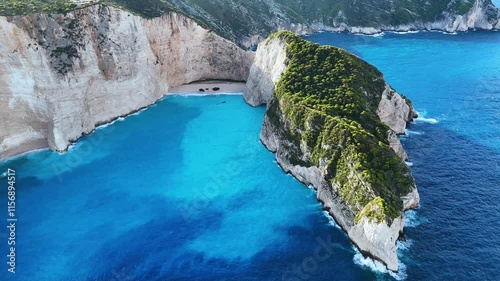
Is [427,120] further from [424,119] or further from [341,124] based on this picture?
[341,124]

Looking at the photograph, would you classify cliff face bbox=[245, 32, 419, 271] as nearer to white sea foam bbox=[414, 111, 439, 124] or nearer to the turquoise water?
white sea foam bbox=[414, 111, 439, 124]

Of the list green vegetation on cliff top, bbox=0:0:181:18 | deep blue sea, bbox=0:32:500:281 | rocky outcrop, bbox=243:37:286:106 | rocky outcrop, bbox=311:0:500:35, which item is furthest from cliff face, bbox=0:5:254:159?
rocky outcrop, bbox=311:0:500:35

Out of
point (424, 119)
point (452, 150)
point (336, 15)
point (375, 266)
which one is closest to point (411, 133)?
point (424, 119)

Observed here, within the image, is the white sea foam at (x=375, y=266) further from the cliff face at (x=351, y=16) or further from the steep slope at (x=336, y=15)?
the cliff face at (x=351, y=16)

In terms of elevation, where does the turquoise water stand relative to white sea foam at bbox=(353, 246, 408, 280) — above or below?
below

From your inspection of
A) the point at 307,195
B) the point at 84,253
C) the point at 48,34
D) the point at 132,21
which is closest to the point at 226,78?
the point at 132,21

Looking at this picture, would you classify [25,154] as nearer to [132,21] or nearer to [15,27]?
[15,27]
